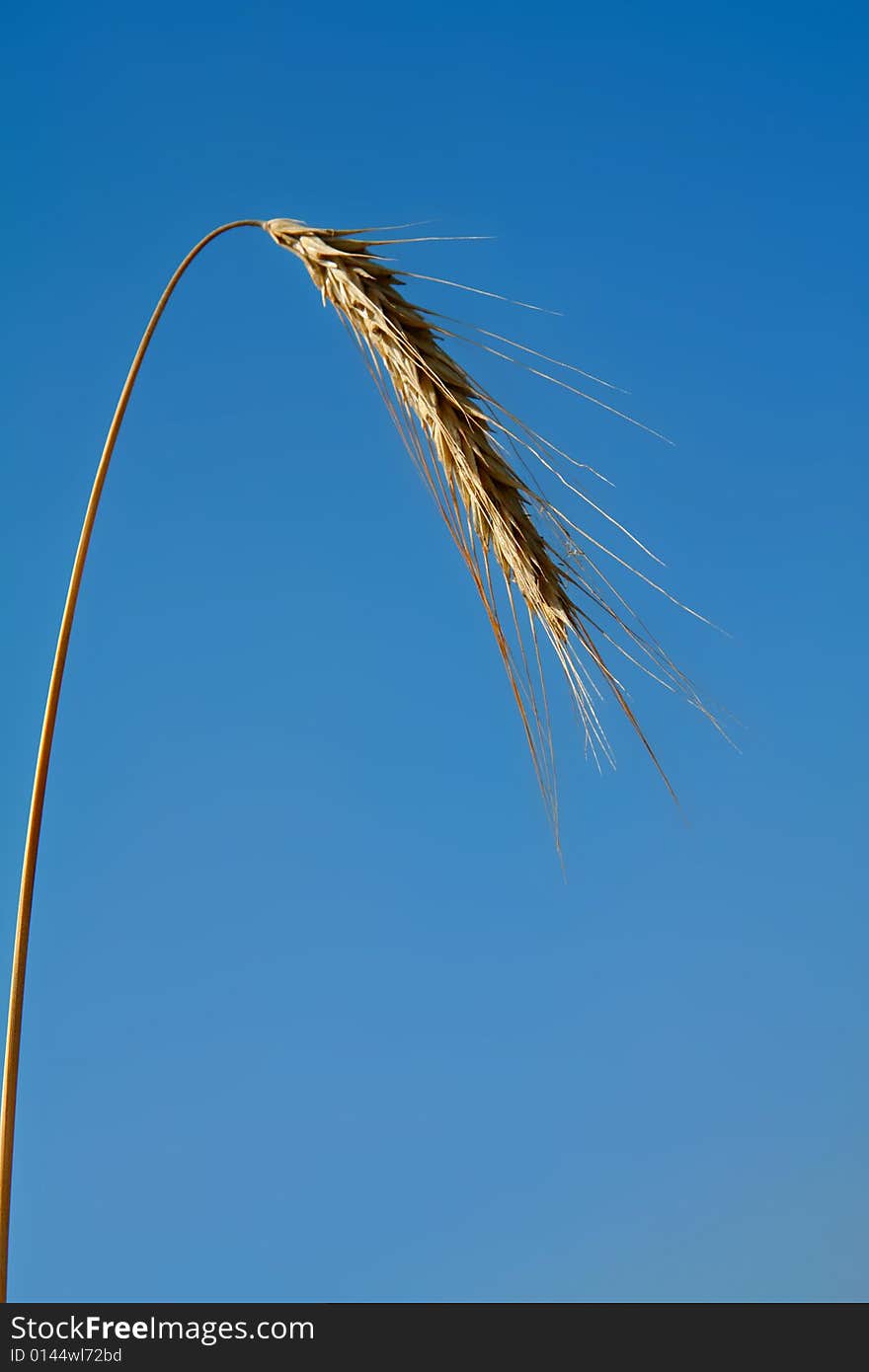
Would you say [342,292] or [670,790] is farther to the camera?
[342,292]

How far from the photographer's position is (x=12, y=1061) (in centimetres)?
201

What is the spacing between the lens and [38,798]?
217cm

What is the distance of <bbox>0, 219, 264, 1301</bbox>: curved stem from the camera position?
1.97 m

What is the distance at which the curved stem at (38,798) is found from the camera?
6.47 ft

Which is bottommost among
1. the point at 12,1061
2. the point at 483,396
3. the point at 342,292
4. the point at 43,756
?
the point at 12,1061
